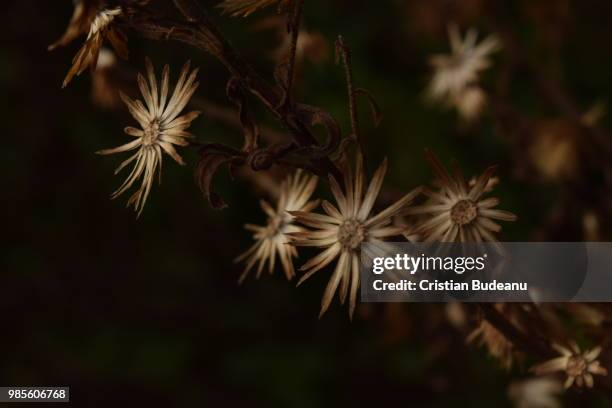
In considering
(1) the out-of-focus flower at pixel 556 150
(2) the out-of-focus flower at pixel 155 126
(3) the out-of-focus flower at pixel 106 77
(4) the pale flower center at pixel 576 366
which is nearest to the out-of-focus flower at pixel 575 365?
(4) the pale flower center at pixel 576 366

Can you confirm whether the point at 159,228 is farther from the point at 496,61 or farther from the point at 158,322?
the point at 496,61

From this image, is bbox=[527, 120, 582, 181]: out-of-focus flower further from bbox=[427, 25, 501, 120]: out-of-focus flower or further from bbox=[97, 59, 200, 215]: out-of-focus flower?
bbox=[97, 59, 200, 215]: out-of-focus flower

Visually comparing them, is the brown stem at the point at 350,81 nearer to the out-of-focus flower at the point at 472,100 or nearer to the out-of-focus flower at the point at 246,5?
the out-of-focus flower at the point at 246,5

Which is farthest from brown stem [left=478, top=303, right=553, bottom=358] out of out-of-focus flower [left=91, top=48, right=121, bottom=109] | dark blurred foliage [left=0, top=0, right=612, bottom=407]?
dark blurred foliage [left=0, top=0, right=612, bottom=407]

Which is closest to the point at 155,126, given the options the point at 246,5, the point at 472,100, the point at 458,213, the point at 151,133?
the point at 151,133

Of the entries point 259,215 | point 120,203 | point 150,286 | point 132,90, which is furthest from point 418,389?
point 132,90
